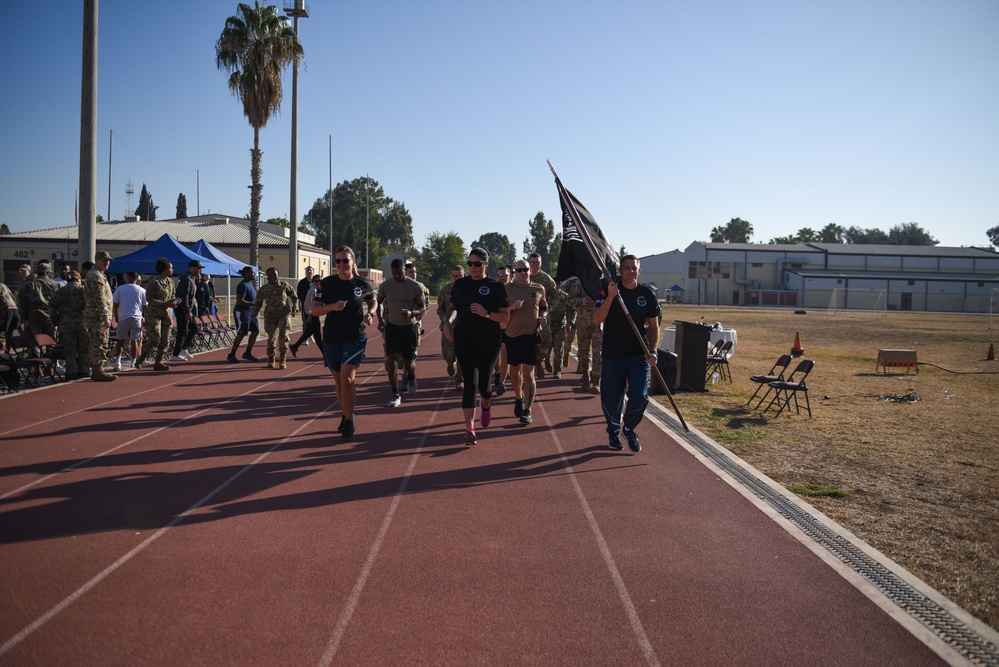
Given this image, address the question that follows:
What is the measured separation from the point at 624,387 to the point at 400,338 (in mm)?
3852

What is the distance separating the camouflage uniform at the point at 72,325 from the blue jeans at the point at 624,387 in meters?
9.12

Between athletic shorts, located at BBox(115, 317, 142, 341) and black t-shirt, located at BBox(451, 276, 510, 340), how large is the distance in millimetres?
8145

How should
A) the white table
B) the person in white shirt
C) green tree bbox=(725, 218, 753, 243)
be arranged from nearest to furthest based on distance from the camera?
the person in white shirt → the white table → green tree bbox=(725, 218, 753, 243)

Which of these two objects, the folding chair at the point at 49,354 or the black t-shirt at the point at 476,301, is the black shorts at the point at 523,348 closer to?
the black t-shirt at the point at 476,301

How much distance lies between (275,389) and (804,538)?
30.3 feet

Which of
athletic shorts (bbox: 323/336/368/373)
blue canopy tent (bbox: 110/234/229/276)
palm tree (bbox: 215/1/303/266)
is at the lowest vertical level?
athletic shorts (bbox: 323/336/368/373)

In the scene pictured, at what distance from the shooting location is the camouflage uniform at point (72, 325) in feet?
39.1

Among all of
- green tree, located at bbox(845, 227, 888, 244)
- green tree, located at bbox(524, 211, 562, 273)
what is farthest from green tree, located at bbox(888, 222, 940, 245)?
green tree, located at bbox(524, 211, 562, 273)

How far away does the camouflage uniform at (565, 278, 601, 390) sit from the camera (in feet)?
39.6

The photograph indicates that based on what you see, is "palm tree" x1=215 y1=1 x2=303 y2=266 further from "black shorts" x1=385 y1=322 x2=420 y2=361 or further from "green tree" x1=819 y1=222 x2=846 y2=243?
"green tree" x1=819 y1=222 x2=846 y2=243

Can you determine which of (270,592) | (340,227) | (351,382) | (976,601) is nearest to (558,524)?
(270,592)

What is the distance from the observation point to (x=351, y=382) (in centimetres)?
809

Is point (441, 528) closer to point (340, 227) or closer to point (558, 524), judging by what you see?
point (558, 524)

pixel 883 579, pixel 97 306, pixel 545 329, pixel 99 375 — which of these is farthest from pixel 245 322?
pixel 883 579
